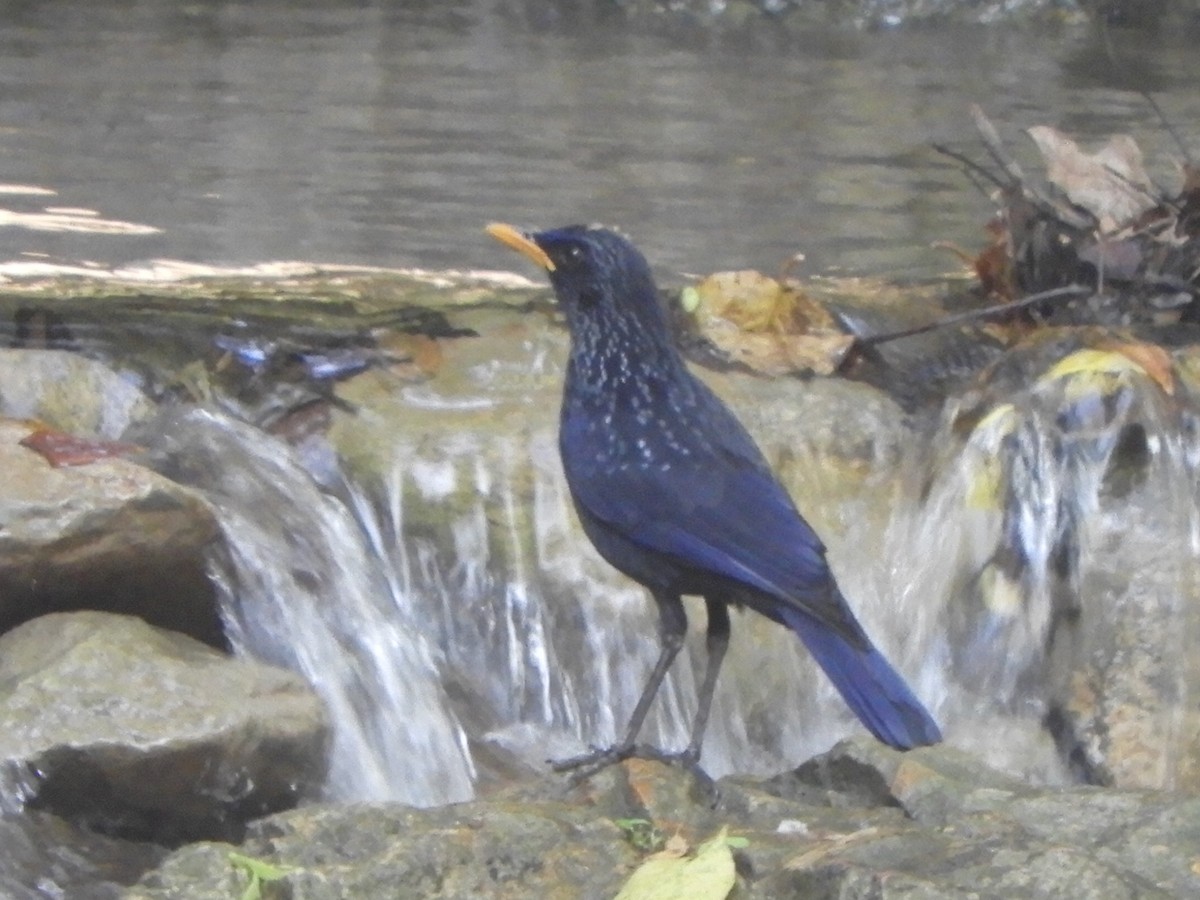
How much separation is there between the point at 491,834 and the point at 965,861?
66 centimetres

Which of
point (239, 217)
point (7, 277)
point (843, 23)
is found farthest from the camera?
point (843, 23)

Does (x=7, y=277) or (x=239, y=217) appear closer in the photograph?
(x=7, y=277)

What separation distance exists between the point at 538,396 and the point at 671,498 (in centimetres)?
164

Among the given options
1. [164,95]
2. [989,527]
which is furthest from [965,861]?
[164,95]

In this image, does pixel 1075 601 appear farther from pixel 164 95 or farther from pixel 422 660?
pixel 164 95

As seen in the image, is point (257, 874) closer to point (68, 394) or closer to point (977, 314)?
point (68, 394)

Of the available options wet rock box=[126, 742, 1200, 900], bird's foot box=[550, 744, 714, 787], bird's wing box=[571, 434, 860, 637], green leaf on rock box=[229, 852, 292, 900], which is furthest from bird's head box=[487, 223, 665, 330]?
green leaf on rock box=[229, 852, 292, 900]

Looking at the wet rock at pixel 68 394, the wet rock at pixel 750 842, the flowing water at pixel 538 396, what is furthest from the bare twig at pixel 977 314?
the wet rock at pixel 750 842

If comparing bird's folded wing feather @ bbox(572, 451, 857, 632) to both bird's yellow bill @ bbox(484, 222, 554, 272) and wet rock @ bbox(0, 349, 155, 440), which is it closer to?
bird's yellow bill @ bbox(484, 222, 554, 272)

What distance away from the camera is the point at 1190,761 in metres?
4.53

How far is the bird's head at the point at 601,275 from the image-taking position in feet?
12.7

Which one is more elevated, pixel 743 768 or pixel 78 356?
pixel 78 356

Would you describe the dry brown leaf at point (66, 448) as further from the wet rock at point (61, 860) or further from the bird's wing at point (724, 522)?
the bird's wing at point (724, 522)

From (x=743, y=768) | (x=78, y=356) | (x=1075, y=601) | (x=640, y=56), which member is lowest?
(x=743, y=768)
